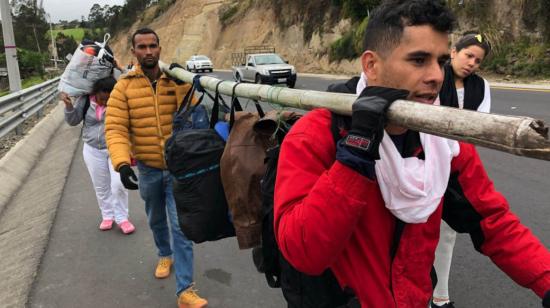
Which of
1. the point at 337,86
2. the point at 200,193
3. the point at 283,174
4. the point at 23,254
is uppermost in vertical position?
the point at 337,86

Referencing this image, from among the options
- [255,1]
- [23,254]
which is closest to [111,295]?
[23,254]

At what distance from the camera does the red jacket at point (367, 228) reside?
1.42m

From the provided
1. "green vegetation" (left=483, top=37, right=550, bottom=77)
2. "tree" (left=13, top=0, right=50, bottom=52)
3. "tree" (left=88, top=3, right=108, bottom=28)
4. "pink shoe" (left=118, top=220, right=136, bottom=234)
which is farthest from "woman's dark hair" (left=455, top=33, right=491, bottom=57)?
"tree" (left=88, top=3, right=108, bottom=28)

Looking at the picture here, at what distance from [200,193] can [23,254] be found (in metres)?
3.05

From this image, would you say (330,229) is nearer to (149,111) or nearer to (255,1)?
(149,111)

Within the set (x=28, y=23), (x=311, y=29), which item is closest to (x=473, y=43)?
(x=311, y=29)

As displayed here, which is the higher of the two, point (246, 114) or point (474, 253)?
point (246, 114)

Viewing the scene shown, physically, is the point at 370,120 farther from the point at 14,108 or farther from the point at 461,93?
the point at 14,108

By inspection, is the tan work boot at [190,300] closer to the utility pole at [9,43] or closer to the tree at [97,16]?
the utility pole at [9,43]

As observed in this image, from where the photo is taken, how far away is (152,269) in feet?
13.8

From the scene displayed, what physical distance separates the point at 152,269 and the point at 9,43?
346 inches

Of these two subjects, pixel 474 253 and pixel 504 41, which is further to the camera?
pixel 504 41

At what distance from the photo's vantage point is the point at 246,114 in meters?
2.38

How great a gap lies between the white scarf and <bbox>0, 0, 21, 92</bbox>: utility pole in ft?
36.2
